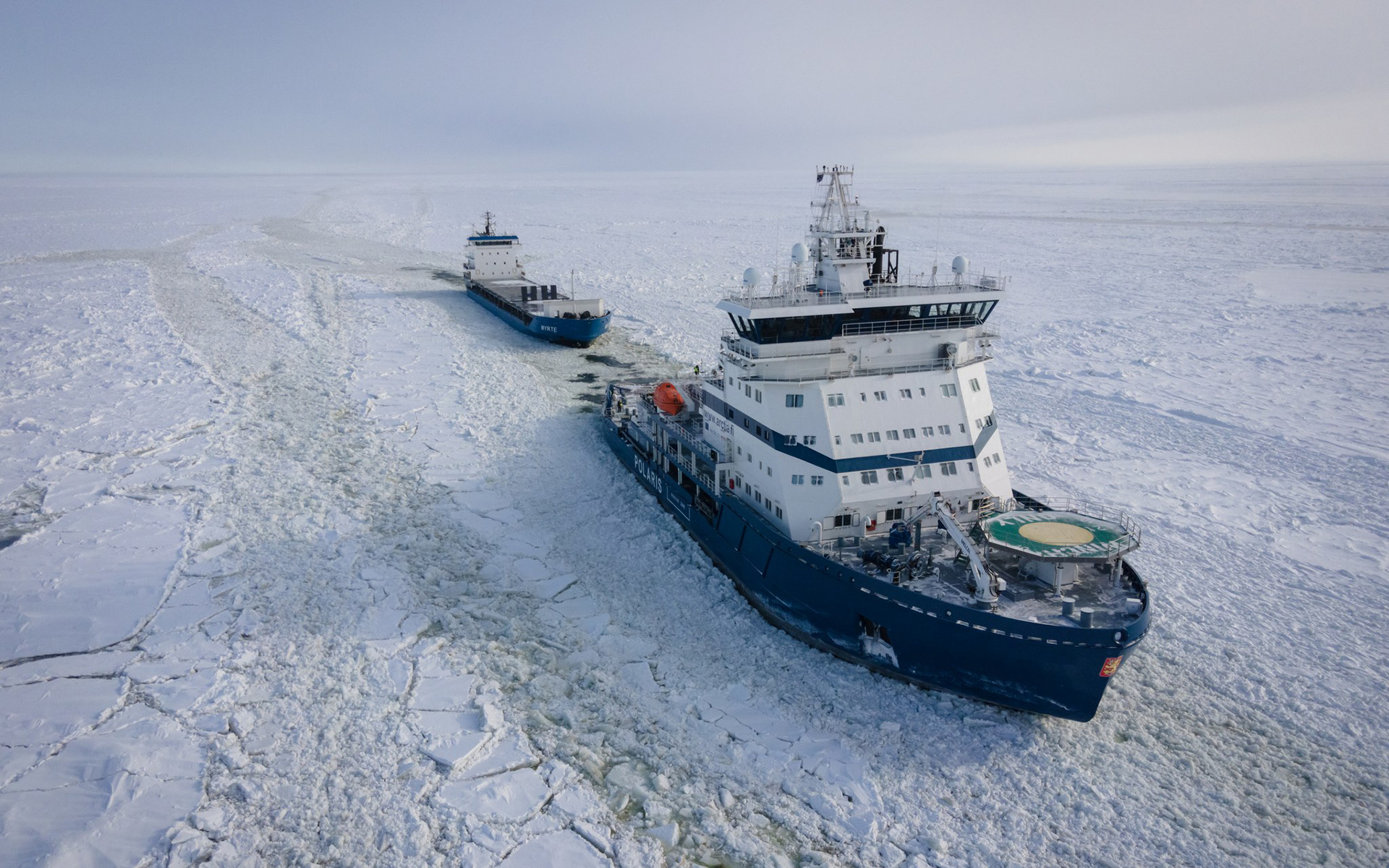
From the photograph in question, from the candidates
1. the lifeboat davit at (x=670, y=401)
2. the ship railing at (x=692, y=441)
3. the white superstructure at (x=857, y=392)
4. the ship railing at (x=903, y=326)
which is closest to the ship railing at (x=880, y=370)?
the white superstructure at (x=857, y=392)

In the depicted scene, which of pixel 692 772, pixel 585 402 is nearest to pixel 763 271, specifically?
pixel 585 402

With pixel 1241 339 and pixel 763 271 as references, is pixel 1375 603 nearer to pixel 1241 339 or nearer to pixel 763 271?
pixel 1241 339

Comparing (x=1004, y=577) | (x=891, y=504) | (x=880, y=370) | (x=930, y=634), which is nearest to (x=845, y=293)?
(x=880, y=370)

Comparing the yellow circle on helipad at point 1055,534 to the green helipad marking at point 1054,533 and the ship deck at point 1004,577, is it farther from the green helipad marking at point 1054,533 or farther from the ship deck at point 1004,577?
the ship deck at point 1004,577

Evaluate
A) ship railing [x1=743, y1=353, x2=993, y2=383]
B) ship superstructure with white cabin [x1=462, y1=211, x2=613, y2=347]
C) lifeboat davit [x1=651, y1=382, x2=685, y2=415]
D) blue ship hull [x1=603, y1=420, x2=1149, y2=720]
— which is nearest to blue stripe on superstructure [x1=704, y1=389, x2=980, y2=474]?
ship railing [x1=743, y1=353, x2=993, y2=383]

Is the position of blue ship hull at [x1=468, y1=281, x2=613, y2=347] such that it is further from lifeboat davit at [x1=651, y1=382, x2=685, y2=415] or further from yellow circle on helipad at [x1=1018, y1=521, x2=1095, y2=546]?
yellow circle on helipad at [x1=1018, y1=521, x2=1095, y2=546]

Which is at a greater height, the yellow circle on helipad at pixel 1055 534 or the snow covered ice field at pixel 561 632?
the yellow circle on helipad at pixel 1055 534
